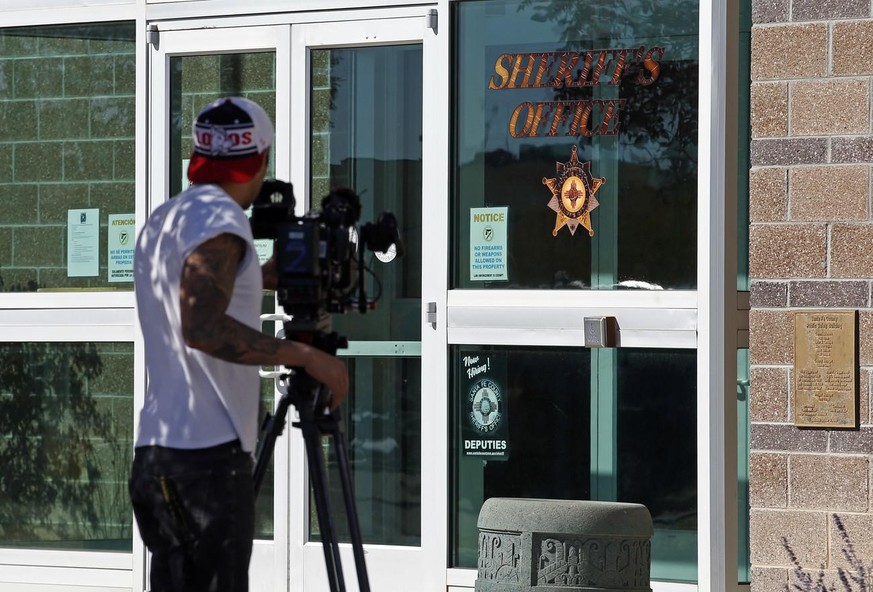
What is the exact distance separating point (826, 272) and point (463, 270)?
1.62 meters

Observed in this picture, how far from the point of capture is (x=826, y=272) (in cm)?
604

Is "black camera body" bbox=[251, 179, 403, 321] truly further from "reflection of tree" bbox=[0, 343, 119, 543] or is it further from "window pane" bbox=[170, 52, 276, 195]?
"reflection of tree" bbox=[0, 343, 119, 543]

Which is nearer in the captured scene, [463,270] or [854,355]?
[854,355]

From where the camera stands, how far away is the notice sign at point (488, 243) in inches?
265

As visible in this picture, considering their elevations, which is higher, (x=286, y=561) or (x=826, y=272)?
(x=826, y=272)

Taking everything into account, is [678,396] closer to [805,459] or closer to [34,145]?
[805,459]

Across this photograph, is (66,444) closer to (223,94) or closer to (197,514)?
(223,94)

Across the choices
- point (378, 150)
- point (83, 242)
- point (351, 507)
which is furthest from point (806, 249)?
point (83, 242)

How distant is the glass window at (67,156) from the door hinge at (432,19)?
5.20ft

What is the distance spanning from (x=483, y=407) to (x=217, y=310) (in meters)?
3.41

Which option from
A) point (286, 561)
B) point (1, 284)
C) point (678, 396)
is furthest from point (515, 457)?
point (1, 284)

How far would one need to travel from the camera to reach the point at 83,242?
297 inches

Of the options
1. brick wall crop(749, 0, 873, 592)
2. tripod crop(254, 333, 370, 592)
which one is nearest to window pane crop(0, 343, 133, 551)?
brick wall crop(749, 0, 873, 592)

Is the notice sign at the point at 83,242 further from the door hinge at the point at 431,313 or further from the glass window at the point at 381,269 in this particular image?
the door hinge at the point at 431,313
